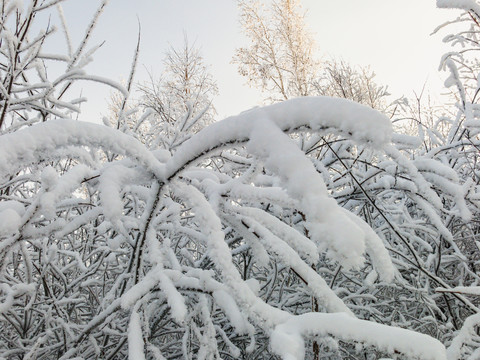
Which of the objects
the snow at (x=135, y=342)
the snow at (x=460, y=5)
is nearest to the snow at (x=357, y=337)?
the snow at (x=135, y=342)

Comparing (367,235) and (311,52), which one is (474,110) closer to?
(367,235)

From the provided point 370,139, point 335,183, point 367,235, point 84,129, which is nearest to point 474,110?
point 335,183

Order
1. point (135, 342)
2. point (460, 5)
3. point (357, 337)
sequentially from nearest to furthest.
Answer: point (357, 337)
point (135, 342)
point (460, 5)

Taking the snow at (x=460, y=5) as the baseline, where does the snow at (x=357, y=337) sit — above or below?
below

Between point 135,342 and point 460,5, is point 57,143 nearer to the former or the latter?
point 135,342

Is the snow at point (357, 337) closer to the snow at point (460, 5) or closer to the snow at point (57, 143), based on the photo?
the snow at point (57, 143)

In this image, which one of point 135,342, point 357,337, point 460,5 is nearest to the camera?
point 357,337

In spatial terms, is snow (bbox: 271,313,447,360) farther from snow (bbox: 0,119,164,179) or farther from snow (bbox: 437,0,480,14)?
snow (bbox: 437,0,480,14)

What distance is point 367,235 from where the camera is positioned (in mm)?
722

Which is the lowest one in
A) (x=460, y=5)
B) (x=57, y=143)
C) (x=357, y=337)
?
(x=357, y=337)

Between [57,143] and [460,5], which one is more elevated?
[460,5]

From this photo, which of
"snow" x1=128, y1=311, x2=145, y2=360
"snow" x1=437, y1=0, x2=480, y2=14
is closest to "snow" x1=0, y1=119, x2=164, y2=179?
"snow" x1=128, y1=311, x2=145, y2=360

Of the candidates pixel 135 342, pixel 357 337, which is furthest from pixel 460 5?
pixel 135 342

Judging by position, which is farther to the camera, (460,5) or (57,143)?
(460,5)
